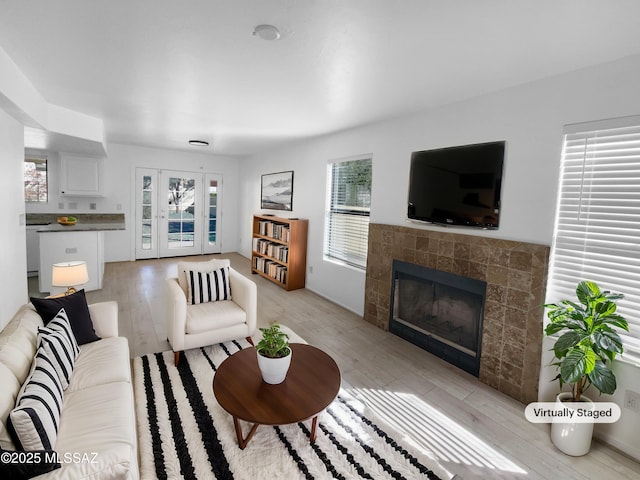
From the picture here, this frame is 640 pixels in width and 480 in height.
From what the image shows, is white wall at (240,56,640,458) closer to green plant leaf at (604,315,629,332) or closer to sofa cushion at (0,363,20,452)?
green plant leaf at (604,315,629,332)

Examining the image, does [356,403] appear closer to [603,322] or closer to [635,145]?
[603,322]

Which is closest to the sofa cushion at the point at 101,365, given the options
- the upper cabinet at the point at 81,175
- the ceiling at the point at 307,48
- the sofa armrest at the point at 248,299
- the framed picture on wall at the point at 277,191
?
the sofa armrest at the point at 248,299

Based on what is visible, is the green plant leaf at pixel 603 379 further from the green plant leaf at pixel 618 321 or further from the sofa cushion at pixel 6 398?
the sofa cushion at pixel 6 398

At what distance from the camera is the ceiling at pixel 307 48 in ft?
5.17

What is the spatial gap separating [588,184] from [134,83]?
3.59 m

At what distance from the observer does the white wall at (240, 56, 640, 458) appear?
199 centimetres

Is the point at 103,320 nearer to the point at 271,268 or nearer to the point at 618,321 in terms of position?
the point at 271,268

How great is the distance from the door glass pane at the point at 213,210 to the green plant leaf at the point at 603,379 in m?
7.11

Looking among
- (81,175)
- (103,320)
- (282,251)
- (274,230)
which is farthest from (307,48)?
(81,175)

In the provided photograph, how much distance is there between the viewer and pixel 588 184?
212 centimetres

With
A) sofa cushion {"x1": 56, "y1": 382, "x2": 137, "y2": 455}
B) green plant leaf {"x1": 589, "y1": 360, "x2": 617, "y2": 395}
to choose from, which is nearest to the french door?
sofa cushion {"x1": 56, "y1": 382, "x2": 137, "y2": 455}

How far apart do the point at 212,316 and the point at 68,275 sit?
49.5 inches

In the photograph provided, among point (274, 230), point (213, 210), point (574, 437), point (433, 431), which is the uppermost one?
point (213, 210)

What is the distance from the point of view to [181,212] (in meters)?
7.05
